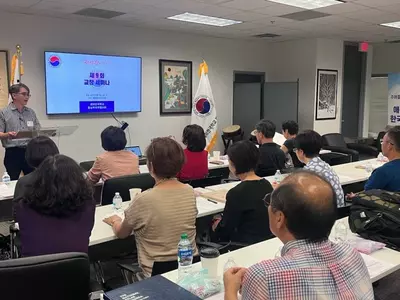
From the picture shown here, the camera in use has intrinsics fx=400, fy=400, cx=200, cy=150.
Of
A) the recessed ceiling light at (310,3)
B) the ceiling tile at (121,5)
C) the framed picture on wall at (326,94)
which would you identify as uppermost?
the recessed ceiling light at (310,3)

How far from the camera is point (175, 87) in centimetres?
714

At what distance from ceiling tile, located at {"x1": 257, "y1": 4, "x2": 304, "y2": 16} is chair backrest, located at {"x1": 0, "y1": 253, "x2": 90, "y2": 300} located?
440 centimetres

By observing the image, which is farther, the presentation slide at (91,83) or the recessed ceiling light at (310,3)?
the presentation slide at (91,83)

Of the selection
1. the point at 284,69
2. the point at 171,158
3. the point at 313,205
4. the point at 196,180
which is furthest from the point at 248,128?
the point at 313,205

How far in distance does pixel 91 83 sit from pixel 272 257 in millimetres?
4798

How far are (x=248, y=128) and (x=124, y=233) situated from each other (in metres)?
6.18

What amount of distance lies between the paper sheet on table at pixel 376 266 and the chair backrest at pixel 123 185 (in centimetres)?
168

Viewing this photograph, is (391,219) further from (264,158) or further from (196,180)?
(264,158)

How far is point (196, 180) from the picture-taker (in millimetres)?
3596

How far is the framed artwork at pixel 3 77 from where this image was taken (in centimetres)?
538

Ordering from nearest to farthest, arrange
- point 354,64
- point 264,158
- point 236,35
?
point 264,158 < point 236,35 < point 354,64

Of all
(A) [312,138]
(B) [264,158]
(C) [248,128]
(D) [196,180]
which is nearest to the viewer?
(A) [312,138]

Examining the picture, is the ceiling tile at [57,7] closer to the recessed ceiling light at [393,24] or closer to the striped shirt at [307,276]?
the striped shirt at [307,276]

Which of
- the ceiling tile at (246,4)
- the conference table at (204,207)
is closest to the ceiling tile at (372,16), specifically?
the ceiling tile at (246,4)
